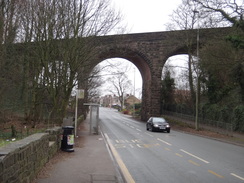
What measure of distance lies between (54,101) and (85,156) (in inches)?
229

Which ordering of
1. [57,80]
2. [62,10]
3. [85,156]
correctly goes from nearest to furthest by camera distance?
[85,156] → [62,10] → [57,80]

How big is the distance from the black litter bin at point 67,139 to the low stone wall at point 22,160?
8.60 feet

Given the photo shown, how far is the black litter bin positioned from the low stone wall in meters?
2.62

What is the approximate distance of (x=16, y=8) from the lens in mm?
15055

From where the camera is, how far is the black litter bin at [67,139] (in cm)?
1041

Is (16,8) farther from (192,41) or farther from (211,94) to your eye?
(211,94)

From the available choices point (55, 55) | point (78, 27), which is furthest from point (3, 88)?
point (78, 27)

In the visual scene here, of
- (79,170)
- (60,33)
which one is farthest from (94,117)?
(79,170)

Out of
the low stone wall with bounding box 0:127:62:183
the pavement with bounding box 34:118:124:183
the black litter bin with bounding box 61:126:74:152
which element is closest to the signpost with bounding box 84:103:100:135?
the black litter bin with bounding box 61:126:74:152

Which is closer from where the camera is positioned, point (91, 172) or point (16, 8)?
point (91, 172)

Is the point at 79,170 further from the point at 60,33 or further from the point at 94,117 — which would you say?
the point at 94,117

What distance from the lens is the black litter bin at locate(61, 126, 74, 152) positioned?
10.4m

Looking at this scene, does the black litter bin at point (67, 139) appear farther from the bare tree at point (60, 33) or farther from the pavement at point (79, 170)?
the bare tree at point (60, 33)

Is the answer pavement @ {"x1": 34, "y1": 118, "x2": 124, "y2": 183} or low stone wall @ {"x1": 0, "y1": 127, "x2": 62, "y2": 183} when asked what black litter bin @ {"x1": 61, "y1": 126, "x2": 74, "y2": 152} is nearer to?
pavement @ {"x1": 34, "y1": 118, "x2": 124, "y2": 183}
